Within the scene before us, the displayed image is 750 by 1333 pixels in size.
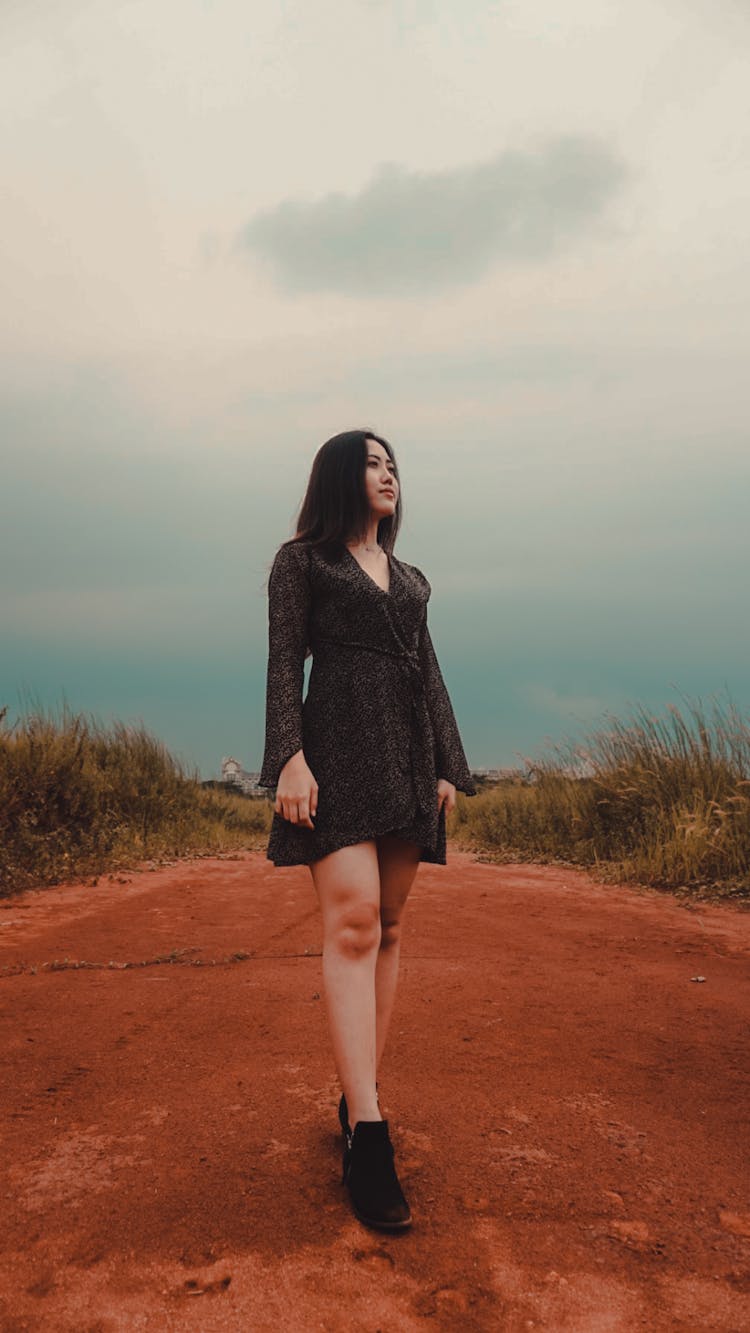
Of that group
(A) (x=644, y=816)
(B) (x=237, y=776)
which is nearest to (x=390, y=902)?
(A) (x=644, y=816)

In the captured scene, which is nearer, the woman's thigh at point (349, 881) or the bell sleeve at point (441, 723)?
the woman's thigh at point (349, 881)

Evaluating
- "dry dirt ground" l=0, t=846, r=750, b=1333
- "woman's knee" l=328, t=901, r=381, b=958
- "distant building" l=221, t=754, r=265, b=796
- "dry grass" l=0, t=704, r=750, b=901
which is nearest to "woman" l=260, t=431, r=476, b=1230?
"woman's knee" l=328, t=901, r=381, b=958

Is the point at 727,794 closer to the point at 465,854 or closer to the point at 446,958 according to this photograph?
the point at 465,854

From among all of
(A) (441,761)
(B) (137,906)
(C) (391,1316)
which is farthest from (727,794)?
(C) (391,1316)

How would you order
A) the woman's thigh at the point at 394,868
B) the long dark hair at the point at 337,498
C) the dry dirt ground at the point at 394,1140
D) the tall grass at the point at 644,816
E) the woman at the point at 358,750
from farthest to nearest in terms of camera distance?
the tall grass at the point at 644,816
the long dark hair at the point at 337,498
the woman's thigh at the point at 394,868
the woman at the point at 358,750
the dry dirt ground at the point at 394,1140

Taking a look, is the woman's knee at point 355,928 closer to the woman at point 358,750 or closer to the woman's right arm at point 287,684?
the woman at point 358,750

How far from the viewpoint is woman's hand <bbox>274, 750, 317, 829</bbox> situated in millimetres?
2557

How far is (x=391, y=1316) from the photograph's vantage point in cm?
211

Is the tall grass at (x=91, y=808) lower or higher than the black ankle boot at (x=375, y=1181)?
higher

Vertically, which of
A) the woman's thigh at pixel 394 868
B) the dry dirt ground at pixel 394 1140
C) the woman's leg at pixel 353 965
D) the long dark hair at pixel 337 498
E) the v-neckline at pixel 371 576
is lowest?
the dry dirt ground at pixel 394 1140

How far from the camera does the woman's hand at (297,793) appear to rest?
8.39ft

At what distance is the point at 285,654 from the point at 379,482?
60cm

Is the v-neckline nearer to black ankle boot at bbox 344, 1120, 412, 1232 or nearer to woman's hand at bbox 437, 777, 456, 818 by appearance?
woman's hand at bbox 437, 777, 456, 818

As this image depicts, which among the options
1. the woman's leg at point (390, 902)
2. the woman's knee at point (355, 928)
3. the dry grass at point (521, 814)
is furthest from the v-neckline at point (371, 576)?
the dry grass at point (521, 814)
